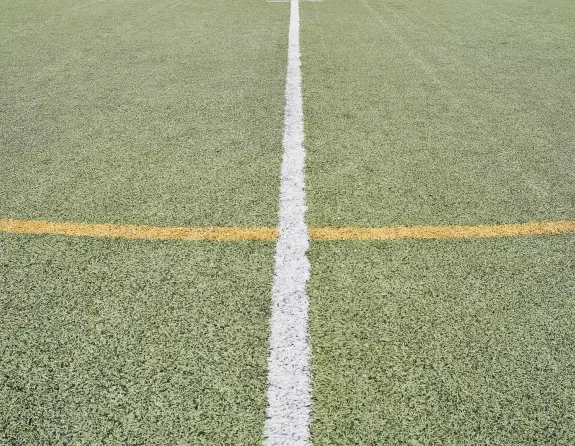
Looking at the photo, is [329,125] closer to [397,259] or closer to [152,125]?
[152,125]

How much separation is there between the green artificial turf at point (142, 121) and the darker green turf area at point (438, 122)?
1.23 ft

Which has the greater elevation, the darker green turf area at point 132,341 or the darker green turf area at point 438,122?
the darker green turf area at point 438,122

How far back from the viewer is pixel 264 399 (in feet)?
5.40

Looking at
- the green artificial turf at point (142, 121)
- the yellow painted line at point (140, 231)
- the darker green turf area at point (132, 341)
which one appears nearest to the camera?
the darker green turf area at point (132, 341)

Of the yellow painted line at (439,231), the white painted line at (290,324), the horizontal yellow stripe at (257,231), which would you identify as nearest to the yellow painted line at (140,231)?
the horizontal yellow stripe at (257,231)

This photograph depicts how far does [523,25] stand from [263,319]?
649 centimetres

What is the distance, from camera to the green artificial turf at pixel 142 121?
2.72m

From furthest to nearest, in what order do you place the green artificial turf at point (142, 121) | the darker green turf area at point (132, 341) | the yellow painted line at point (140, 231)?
the green artificial turf at point (142, 121), the yellow painted line at point (140, 231), the darker green turf area at point (132, 341)

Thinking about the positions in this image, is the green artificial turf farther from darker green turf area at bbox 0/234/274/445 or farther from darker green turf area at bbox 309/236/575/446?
darker green turf area at bbox 309/236/575/446

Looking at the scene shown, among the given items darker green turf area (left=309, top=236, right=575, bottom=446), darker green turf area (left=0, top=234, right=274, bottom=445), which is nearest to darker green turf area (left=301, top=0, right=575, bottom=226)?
darker green turf area (left=309, top=236, right=575, bottom=446)

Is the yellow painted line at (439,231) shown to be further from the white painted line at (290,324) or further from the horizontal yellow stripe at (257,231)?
the white painted line at (290,324)

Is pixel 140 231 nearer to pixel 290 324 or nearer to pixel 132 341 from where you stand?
pixel 132 341

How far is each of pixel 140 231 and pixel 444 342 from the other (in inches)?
56.2

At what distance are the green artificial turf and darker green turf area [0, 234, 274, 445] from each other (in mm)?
336
